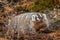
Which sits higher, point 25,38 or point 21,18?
point 21,18

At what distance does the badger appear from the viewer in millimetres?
6602

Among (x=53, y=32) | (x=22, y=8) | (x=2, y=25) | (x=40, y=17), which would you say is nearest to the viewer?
(x=40, y=17)

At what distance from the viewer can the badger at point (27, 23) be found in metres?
6.60

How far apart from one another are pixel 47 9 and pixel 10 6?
7.77ft

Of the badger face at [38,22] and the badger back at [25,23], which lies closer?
the badger face at [38,22]

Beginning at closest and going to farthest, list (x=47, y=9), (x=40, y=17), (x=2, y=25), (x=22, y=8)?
(x=40, y=17) < (x=2, y=25) < (x=47, y=9) < (x=22, y=8)

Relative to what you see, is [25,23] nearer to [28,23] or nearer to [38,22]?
[28,23]

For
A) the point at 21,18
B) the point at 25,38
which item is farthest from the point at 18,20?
the point at 25,38

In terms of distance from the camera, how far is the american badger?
660cm

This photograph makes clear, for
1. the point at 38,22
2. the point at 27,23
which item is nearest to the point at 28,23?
the point at 27,23

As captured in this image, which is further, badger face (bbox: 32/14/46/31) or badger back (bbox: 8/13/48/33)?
badger back (bbox: 8/13/48/33)

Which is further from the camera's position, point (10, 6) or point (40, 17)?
point (10, 6)

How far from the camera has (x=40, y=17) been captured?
648 centimetres

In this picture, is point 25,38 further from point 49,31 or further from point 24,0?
point 24,0
